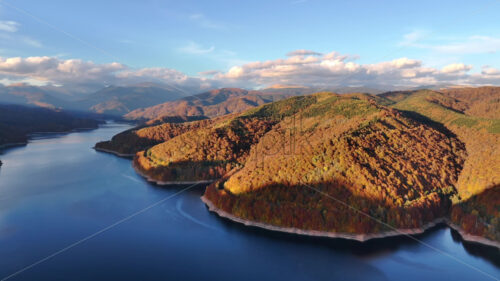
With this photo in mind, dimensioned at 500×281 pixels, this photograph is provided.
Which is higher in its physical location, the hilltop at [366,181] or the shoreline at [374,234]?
the hilltop at [366,181]

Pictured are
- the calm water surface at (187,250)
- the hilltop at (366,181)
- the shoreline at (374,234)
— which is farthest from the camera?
the hilltop at (366,181)

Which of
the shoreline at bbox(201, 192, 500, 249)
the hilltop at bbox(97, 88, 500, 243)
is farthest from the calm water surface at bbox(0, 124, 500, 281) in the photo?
the hilltop at bbox(97, 88, 500, 243)

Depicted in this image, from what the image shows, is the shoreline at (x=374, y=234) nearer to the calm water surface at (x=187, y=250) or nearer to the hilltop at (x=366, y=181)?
the hilltop at (x=366, y=181)

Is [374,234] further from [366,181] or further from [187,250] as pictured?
[187,250]

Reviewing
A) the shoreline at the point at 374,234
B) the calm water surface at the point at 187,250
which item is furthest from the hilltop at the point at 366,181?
Result: the calm water surface at the point at 187,250

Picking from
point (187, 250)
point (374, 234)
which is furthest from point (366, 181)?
point (187, 250)

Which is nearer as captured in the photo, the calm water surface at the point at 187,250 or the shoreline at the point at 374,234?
the calm water surface at the point at 187,250

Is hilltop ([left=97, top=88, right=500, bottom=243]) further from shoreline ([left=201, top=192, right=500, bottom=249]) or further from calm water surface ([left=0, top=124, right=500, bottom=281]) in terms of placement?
calm water surface ([left=0, top=124, right=500, bottom=281])

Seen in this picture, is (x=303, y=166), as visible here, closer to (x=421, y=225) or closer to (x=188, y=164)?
(x=421, y=225)
